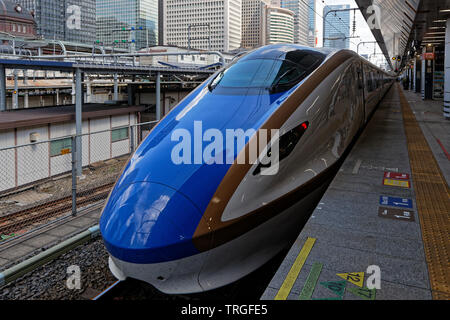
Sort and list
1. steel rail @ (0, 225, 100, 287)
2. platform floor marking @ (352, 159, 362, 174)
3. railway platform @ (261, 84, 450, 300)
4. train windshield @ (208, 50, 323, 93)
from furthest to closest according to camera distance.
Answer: platform floor marking @ (352, 159, 362, 174)
train windshield @ (208, 50, 323, 93)
steel rail @ (0, 225, 100, 287)
railway platform @ (261, 84, 450, 300)

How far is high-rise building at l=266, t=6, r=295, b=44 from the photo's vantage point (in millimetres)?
99938

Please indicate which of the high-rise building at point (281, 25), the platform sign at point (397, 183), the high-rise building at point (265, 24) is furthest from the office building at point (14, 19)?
the platform sign at point (397, 183)

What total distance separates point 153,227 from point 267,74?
8.96 feet

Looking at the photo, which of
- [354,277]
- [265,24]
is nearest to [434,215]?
[354,277]

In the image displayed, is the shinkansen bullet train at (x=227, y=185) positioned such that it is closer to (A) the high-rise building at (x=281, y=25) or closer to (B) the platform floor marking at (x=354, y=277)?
(B) the platform floor marking at (x=354, y=277)

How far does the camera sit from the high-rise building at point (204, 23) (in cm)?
9569

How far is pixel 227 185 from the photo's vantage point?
3.57m

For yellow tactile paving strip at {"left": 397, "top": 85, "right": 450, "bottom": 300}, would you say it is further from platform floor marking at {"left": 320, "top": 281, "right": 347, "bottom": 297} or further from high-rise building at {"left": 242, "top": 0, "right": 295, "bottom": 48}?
high-rise building at {"left": 242, "top": 0, "right": 295, "bottom": 48}

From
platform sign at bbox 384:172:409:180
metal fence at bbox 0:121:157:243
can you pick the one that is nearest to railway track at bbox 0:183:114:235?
metal fence at bbox 0:121:157:243

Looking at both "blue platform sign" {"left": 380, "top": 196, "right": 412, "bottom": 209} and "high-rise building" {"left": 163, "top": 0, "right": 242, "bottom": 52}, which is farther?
"high-rise building" {"left": 163, "top": 0, "right": 242, "bottom": 52}

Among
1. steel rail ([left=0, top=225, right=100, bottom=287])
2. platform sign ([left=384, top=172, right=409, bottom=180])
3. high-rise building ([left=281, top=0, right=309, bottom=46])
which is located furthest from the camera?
high-rise building ([left=281, top=0, right=309, bottom=46])

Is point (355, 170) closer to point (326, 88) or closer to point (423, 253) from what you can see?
point (326, 88)

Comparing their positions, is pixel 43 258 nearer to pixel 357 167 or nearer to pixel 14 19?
pixel 357 167

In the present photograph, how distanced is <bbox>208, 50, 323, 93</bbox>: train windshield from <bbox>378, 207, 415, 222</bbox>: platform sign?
180 cm
